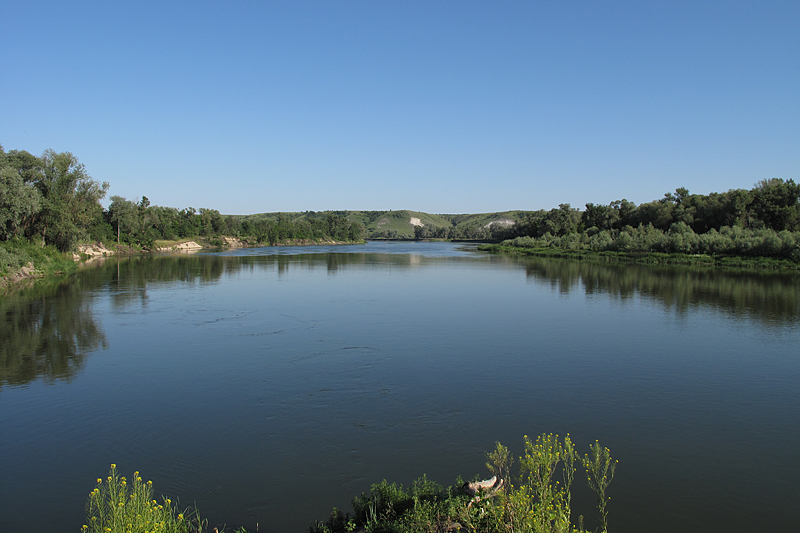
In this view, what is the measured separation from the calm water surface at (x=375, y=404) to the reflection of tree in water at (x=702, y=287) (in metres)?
1.29

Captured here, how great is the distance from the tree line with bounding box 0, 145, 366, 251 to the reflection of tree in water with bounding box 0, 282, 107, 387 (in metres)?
10.8

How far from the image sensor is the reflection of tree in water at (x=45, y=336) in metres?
12.9

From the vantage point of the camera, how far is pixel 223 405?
10.4 metres

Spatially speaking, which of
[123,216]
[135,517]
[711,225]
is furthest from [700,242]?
[123,216]

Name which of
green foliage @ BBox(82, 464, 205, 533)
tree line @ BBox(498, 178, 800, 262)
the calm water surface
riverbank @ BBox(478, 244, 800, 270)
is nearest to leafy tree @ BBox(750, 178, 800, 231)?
tree line @ BBox(498, 178, 800, 262)

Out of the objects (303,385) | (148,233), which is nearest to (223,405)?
(303,385)

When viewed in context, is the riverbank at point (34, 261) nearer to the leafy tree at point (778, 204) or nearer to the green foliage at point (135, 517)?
the green foliage at point (135, 517)

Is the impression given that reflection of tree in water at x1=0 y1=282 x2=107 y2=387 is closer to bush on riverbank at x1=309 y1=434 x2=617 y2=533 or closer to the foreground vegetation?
the foreground vegetation

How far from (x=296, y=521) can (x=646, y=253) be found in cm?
6339

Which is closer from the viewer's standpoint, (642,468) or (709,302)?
(642,468)

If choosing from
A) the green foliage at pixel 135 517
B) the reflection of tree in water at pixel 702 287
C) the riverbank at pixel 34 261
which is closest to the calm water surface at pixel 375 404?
the green foliage at pixel 135 517

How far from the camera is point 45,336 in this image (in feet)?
54.7

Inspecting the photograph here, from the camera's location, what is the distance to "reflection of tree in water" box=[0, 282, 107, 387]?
12.9 meters

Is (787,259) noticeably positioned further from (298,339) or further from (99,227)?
(99,227)
